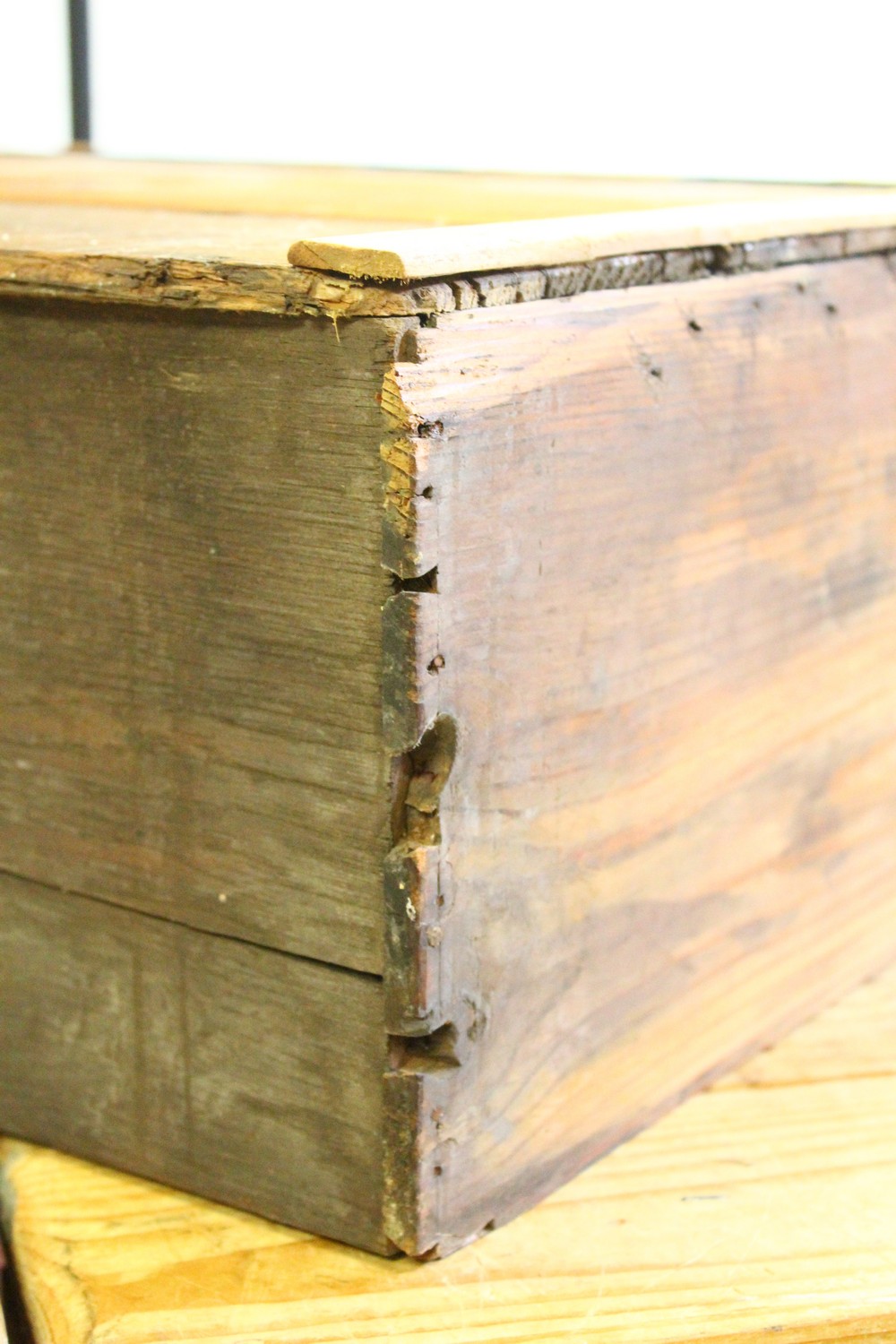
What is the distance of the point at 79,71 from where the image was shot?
2154 mm

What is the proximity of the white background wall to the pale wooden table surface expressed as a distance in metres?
1.37

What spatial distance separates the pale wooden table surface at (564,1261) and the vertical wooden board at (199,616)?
16cm

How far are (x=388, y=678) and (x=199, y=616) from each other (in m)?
0.11

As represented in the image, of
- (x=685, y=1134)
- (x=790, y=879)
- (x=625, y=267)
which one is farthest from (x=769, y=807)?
(x=625, y=267)

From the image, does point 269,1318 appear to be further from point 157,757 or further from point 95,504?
point 95,504

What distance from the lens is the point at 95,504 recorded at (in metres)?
0.88

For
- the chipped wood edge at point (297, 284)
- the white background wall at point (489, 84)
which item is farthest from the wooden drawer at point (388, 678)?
the white background wall at point (489, 84)

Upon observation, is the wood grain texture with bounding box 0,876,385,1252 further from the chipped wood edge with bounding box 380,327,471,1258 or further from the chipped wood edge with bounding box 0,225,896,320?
the chipped wood edge with bounding box 0,225,896,320

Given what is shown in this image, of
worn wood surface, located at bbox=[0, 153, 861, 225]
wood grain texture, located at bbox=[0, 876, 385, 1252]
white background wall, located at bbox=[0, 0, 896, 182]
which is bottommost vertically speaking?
wood grain texture, located at bbox=[0, 876, 385, 1252]

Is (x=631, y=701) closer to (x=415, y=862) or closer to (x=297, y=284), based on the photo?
(x=415, y=862)

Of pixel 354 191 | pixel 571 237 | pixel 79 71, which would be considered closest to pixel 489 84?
pixel 79 71

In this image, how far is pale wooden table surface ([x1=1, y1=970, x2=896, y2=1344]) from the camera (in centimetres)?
84

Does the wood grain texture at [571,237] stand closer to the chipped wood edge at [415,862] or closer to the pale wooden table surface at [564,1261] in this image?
the chipped wood edge at [415,862]

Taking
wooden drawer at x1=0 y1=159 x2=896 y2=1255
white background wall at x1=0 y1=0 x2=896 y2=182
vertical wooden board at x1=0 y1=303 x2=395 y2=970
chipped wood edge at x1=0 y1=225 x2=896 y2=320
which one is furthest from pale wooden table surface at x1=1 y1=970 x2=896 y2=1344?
white background wall at x1=0 y1=0 x2=896 y2=182
